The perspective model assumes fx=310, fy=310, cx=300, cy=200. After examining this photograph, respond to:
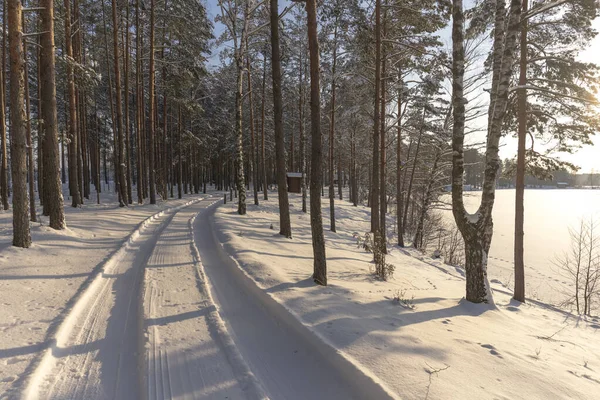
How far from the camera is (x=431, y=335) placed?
4.08m

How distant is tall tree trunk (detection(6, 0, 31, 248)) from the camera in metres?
6.48

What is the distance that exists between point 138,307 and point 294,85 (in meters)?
24.2

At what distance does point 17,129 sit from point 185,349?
6374 mm

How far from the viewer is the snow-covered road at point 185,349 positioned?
287 cm

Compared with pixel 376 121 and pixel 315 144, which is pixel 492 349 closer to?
pixel 315 144

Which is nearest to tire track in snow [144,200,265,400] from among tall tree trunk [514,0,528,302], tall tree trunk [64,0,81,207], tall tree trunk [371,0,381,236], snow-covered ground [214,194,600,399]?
snow-covered ground [214,194,600,399]

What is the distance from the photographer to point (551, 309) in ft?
28.8

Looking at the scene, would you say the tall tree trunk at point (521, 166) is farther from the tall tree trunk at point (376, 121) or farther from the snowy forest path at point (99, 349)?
the snowy forest path at point (99, 349)

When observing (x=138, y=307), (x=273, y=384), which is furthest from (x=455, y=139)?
(x=138, y=307)

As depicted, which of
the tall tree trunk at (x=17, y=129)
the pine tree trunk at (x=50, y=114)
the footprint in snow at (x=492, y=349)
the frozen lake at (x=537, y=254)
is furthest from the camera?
the frozen lake at (x=537, y=254)

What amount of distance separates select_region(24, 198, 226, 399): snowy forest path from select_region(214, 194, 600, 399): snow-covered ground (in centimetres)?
196

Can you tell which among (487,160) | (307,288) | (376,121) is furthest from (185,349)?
(376,121)

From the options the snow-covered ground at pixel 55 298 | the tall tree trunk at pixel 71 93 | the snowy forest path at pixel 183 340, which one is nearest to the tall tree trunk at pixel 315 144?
the snowy forest path at pixel 183 340

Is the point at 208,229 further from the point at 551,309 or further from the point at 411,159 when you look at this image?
the point at 411,159
